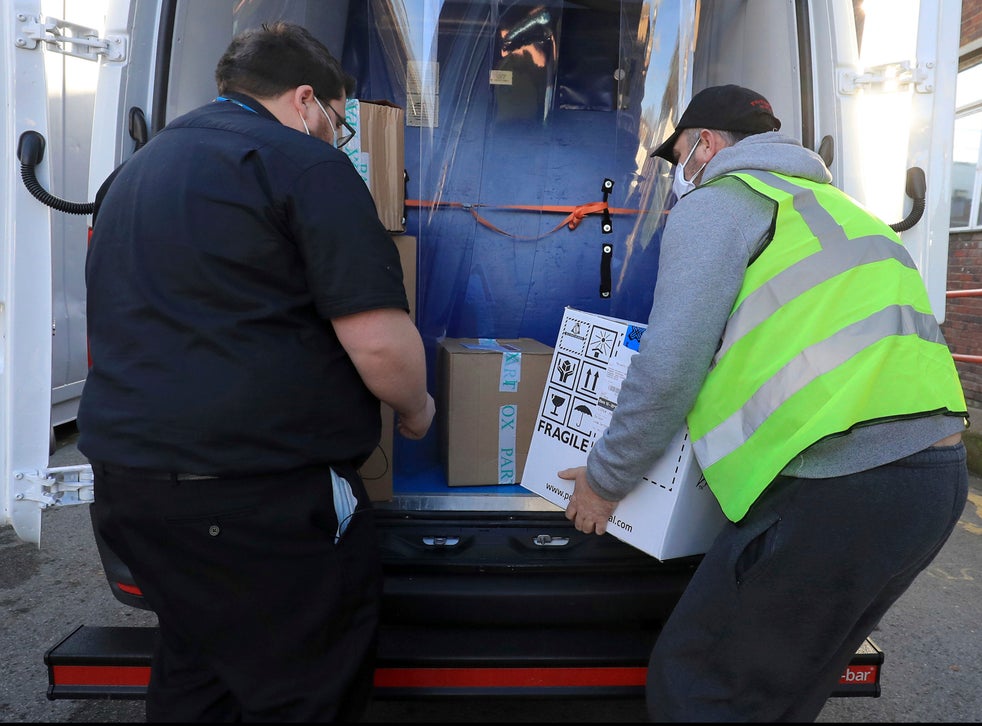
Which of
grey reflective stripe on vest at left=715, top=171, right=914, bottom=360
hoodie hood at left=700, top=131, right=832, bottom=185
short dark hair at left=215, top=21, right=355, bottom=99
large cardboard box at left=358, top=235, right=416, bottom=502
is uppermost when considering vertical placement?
short dark hair at left=215, top=21, right=355, bottom=99

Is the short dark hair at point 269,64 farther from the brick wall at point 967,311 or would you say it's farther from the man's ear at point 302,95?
the brick wall at point 967,311

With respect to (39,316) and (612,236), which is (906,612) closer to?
(612,236)

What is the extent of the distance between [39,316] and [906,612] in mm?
3430

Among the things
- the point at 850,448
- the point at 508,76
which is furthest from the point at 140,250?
the point at 508,76

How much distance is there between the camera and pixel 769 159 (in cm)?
149

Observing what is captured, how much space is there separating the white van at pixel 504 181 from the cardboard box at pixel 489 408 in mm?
77

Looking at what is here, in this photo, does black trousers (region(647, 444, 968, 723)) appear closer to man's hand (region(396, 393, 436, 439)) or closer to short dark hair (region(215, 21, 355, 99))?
man's hand (region(396, 393, 436, 439))

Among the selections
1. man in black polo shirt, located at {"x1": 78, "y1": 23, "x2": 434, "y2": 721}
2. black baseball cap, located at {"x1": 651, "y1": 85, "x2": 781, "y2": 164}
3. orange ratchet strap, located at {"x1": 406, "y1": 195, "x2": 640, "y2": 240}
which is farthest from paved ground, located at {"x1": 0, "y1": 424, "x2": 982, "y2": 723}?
orange ratchet strap, located at {"x1": 406, "y1": 195, "x2": 640, "y2": 240}

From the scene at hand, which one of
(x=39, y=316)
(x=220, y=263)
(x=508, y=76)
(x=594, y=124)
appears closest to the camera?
(x=220, y=263)

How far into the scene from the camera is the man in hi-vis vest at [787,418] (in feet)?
4.32

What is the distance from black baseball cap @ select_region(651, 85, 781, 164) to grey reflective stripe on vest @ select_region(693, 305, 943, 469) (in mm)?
550

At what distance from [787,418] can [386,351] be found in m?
0.75

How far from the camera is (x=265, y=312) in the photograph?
1.32 metres

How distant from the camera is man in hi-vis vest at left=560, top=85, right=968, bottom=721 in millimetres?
1316
